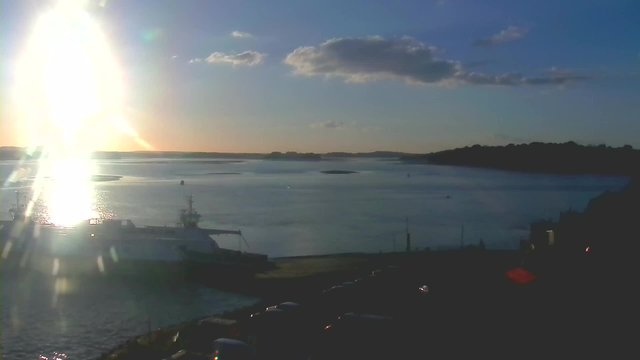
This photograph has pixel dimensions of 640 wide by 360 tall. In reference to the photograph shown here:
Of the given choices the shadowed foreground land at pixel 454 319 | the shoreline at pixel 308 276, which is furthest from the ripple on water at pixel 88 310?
the shadowed foreground land at pixel 454 319

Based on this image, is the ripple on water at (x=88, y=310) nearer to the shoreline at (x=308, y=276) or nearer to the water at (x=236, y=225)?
the water at (x=236, y=225)

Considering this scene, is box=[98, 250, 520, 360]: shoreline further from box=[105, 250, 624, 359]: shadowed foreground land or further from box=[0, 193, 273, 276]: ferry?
box=[0, 193, 273, 276]: ferry

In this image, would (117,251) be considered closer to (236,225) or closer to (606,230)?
(236,225)

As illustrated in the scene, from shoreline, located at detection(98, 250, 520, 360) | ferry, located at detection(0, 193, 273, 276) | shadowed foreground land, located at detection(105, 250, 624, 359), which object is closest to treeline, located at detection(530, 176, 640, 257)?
shadowed foreground land, located at detection(105, 250, 624, 359)

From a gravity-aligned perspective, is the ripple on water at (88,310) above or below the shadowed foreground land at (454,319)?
below

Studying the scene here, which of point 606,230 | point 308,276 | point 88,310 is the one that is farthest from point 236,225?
point 606,230

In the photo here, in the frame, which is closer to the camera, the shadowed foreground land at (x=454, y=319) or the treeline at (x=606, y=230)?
the shadowed foreground land at (x=454, y=319)

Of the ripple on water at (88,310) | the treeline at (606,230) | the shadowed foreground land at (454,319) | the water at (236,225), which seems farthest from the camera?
the water at (236,225)

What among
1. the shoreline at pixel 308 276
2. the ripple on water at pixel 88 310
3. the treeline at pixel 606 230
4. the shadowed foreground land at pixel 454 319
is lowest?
the ripple on water at pixel 88 310
